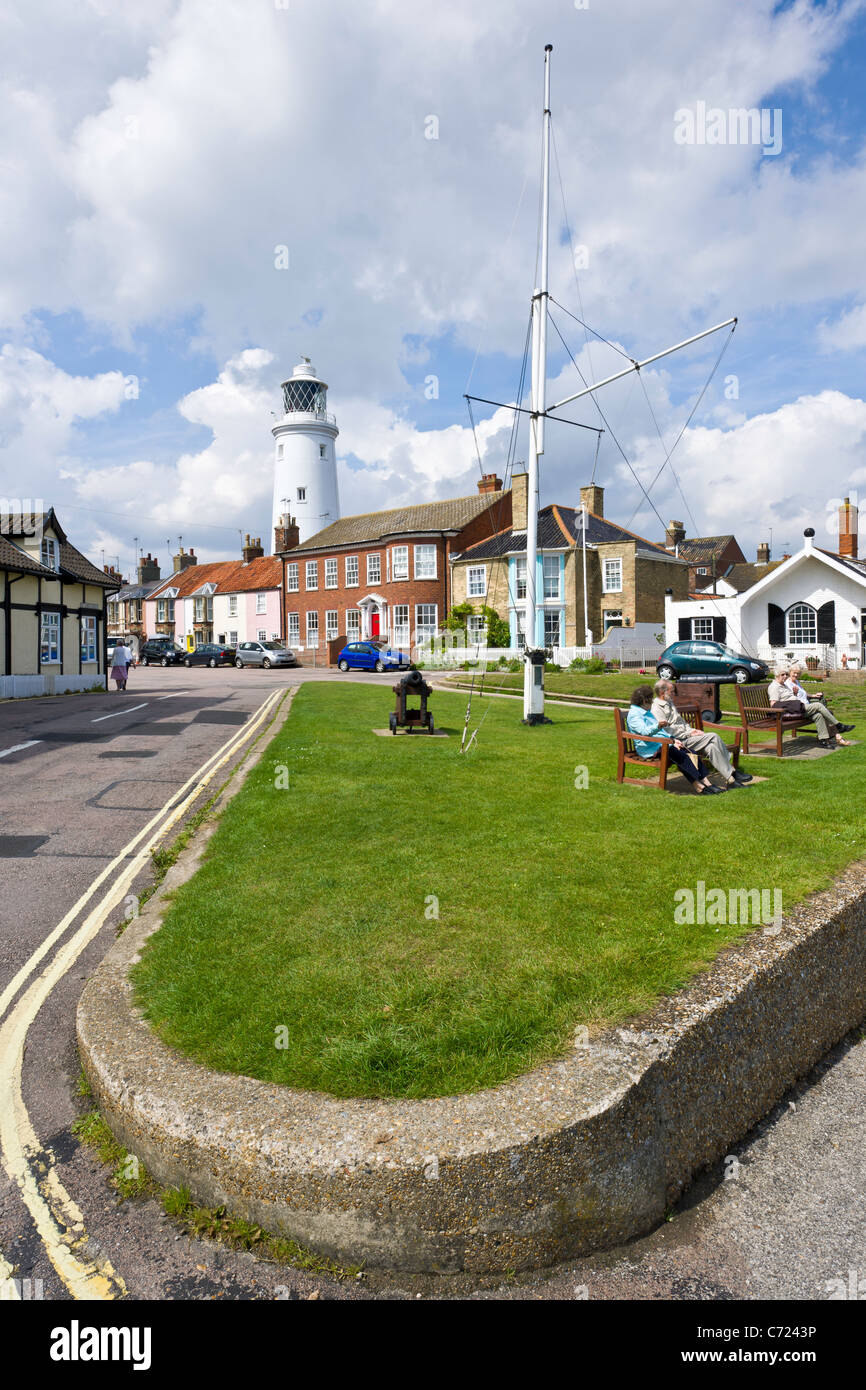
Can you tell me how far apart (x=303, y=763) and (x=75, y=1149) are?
7.40 meters

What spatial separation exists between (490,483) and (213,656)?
21.3 metres

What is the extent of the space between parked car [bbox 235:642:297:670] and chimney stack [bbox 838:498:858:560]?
3187 cm

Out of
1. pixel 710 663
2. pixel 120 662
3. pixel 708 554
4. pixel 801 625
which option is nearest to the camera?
pixel 120 662

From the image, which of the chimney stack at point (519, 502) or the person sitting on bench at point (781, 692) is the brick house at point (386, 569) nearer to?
the chimney stack at point (519, 502)

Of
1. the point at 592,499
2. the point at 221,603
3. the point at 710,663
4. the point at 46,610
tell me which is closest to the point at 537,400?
the point at 710,663

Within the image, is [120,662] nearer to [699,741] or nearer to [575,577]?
[575,577]

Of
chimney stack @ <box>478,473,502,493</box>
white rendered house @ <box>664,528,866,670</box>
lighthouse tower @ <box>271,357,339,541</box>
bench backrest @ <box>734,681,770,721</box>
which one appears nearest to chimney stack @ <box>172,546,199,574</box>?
lighthouse tower @ <box>271,357,339,541</box>

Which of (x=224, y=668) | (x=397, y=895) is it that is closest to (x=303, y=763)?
(x=397, y=895)

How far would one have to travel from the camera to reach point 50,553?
105ft

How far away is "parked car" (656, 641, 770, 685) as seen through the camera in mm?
29531

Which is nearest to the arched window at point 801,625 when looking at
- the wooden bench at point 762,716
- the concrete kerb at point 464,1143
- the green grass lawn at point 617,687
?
the green grass lawn at point 617,687

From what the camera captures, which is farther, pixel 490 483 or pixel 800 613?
pixel 490 483

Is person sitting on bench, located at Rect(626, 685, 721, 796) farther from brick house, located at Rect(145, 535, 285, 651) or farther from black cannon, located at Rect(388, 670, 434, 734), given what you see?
brick house, located at Rect(145, 535, 285, 651)

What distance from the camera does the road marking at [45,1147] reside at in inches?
112
